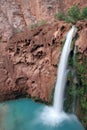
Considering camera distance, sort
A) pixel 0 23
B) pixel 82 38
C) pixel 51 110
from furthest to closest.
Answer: pixel 0 23 → pixel 51 110 → pixel 82 38

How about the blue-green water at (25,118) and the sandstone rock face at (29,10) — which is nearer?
the blue-green water at (25,118)

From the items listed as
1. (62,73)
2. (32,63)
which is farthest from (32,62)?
(62,73)

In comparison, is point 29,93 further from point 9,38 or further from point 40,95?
point 9,38

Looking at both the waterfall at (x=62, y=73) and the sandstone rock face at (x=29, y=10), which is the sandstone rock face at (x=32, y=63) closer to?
the waterfall at (x=62, y=73)

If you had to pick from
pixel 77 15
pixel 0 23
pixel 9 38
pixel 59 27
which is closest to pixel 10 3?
pixel 0 23

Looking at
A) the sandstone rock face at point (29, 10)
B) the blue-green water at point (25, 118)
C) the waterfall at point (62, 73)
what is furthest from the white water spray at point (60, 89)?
the sandstone rock face at point (29, 10)

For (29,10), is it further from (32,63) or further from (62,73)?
(62,73)
